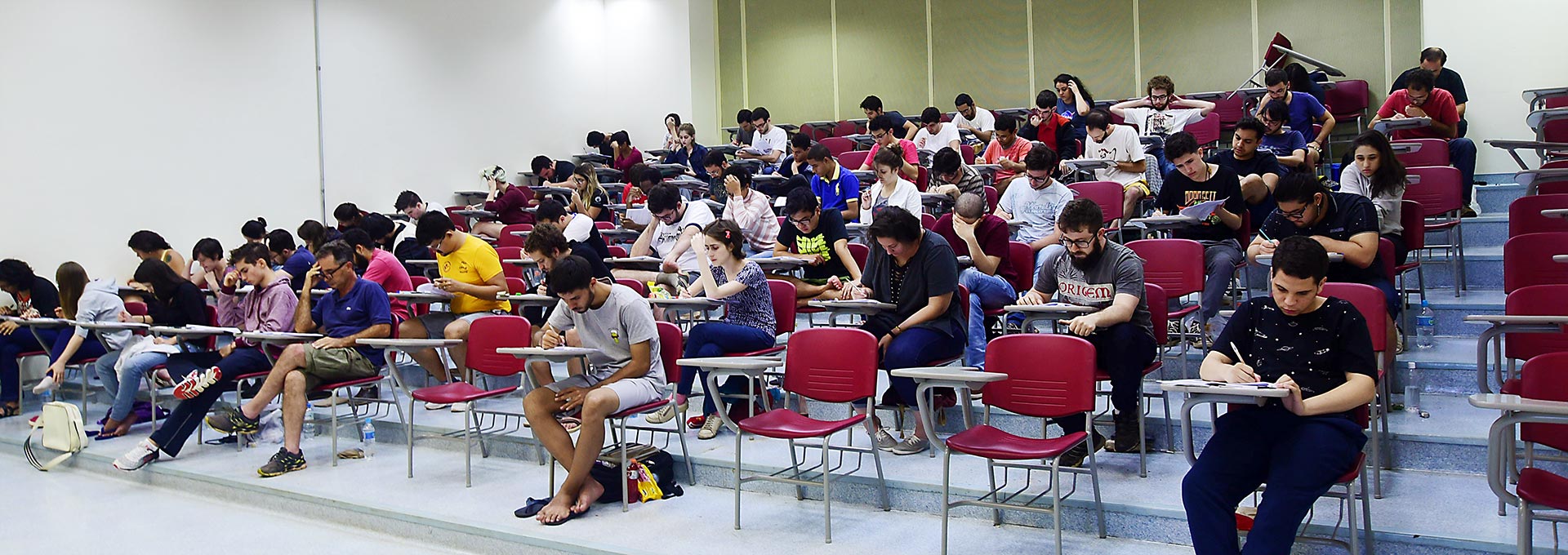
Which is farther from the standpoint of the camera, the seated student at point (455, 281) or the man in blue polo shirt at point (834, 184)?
the man in blue polo shirt at point (834, 184)

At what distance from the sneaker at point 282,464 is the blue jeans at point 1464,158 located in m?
7.83

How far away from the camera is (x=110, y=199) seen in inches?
371

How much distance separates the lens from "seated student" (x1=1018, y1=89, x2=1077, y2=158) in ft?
29.7

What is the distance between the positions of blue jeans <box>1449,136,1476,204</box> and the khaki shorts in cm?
749

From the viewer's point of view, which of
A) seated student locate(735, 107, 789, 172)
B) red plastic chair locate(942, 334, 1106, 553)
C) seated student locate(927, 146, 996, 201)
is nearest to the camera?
red plastic chair locate(942, 334, 1106, 553)

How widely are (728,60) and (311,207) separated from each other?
656cm

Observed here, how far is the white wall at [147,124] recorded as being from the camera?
29.3 ft

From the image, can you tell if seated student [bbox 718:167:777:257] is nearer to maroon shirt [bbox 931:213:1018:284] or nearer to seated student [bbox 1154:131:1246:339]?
maroon shirt [bbox 931:213:1018:284]

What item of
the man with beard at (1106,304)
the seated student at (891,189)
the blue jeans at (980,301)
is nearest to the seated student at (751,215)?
the seated student at (891,189)

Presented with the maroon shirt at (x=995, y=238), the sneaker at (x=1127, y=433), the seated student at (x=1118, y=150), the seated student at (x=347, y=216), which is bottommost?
the sneaker at (x=1127, y=433)

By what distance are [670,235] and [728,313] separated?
1840mm

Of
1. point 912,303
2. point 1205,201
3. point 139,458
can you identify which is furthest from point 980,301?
point 139,458

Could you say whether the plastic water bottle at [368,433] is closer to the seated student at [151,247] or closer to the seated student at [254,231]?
the seated student at [151,247]

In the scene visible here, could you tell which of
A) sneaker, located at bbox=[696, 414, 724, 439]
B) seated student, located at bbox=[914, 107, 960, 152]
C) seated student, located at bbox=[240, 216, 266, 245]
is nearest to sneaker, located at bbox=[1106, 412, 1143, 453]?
sneaker, located at bbox=[696, 414, 724, 439]
